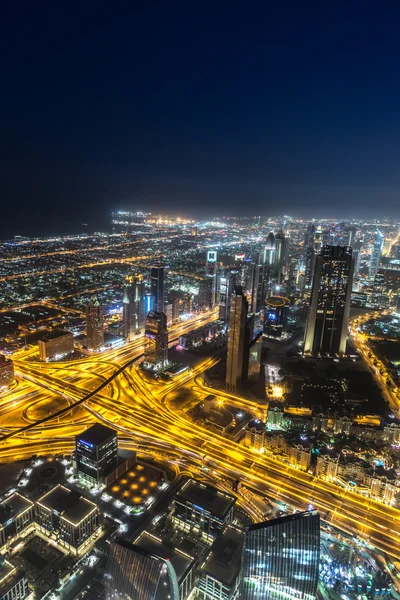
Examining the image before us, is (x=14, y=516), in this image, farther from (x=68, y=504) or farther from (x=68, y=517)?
(x=68, y=517)

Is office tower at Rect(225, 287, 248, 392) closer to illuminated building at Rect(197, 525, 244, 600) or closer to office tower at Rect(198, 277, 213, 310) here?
illuminated building at Rect(197, 525, 244, 600)

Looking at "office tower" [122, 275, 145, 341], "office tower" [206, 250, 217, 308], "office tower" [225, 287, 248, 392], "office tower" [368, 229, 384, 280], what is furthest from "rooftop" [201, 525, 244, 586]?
"office tower" [368, 229, 384, 280]

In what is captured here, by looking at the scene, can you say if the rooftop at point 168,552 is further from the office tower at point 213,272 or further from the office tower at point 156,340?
the office tower at point 213,272

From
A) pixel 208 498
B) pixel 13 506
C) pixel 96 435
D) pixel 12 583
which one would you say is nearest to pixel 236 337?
pixel 96 435

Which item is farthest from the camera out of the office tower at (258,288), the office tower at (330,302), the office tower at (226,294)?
the office tower at (258,288)

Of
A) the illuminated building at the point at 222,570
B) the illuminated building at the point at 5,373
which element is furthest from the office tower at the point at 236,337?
the illuminated building at the point at 5,373
